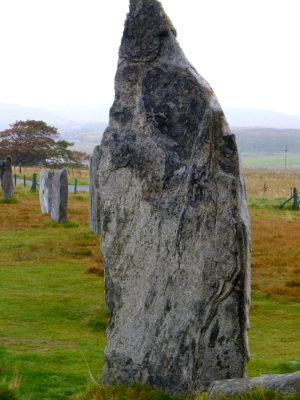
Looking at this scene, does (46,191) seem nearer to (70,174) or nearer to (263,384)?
(263,384)

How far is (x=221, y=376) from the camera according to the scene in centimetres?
759

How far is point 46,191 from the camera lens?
1157 inches

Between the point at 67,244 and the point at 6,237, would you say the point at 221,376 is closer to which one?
the point at 67,244

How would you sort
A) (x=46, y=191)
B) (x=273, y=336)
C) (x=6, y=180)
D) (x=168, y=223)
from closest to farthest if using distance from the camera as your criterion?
(x=168, y=223)
(x=273, y=336)
(x=46, y=191)
(x=6, y=180)

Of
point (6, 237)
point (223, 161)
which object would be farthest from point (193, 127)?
point (6, 237)

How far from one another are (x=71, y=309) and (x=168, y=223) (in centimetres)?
617

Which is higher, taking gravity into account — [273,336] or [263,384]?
[263,384]

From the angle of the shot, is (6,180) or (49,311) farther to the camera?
(6,180)

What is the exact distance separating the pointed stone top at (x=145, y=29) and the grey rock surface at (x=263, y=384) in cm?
368

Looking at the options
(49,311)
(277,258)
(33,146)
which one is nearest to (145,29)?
(49,311)

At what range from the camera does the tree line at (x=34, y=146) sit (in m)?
75.1

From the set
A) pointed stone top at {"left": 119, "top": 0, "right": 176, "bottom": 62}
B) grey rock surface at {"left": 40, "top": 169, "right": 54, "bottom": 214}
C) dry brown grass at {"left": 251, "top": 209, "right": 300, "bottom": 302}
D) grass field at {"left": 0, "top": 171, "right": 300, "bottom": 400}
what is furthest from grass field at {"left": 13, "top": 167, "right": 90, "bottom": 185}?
pointed stone top at {"left": 119, "top": 0, "right": 176, "bottom": 62}

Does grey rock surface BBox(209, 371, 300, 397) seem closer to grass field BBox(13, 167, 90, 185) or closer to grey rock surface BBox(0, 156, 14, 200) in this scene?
grey rock surface BBox(0, 156, 14, 200)

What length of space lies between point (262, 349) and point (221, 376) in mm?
3951
